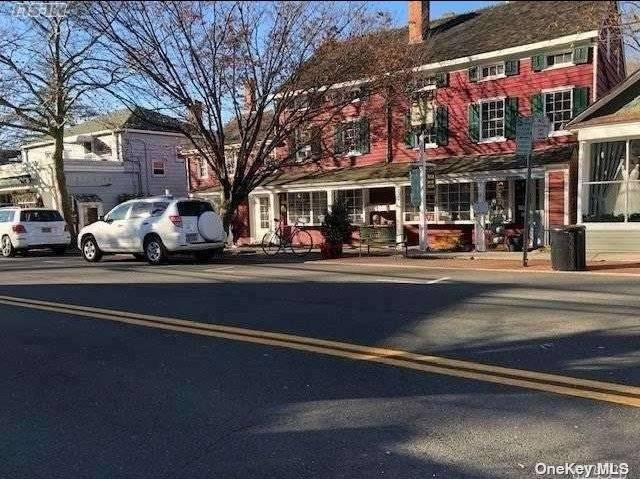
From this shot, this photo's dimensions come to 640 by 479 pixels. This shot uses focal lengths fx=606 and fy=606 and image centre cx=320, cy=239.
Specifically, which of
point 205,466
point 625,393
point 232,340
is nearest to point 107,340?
point 232,340

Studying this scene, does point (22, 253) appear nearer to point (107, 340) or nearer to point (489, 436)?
point (107, 340)

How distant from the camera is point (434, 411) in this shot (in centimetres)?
436

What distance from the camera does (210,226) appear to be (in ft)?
52.6

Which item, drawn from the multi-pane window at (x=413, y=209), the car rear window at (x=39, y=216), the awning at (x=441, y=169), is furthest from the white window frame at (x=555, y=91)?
the car rear window at (x=39, y=216)

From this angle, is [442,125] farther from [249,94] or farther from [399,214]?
[249,94]

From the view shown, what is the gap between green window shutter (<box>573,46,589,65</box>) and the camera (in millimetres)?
18172

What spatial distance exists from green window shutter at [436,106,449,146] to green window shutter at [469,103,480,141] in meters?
0.91

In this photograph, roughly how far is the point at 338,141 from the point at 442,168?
4067 millimetres

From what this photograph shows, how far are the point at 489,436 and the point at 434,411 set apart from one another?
1.75ft

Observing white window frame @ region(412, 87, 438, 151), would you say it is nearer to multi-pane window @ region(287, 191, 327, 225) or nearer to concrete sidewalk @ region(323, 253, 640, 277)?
multi-pane window @ region(287, 191, 327, 225)

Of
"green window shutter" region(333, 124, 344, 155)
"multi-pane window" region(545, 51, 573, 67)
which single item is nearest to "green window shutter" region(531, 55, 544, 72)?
"multi-pane window" region(545, 51, 573, 67)

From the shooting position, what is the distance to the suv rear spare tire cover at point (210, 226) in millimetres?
15828

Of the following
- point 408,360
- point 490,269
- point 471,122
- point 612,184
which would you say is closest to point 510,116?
point 471,122

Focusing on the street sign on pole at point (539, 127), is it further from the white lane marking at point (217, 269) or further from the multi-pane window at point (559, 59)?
the white lane marking at point (217, 269)
